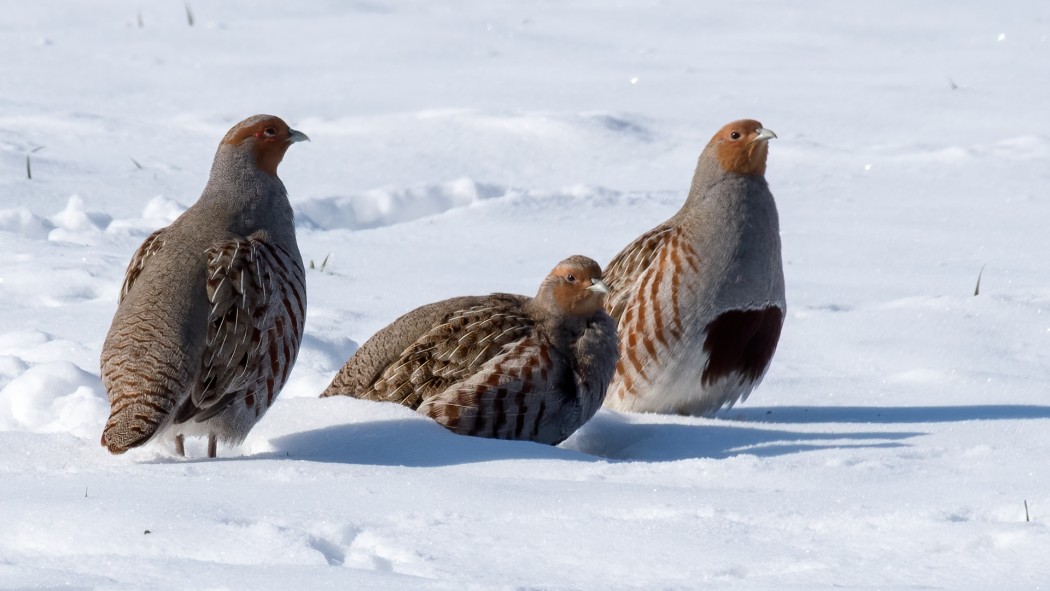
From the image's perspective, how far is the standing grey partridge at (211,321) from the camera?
3.69 metres

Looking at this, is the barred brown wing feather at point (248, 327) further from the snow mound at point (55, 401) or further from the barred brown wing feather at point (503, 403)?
the barred brown wing feather at point (503, 403)

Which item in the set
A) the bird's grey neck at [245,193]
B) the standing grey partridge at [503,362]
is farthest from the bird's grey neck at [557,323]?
the bird's grey neck at [245,193]

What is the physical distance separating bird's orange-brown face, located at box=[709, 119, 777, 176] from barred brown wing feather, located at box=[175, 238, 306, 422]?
1.60m

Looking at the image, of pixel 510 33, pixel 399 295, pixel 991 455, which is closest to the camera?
pixel 991 455


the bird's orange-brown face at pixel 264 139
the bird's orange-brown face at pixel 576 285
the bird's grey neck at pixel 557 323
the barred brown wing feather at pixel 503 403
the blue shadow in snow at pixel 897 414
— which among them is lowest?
the blue shadow in snow at pixel 897 414

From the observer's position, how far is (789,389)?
201 inches

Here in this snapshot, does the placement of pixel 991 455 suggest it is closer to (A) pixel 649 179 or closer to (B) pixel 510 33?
(A) pixel 649 179

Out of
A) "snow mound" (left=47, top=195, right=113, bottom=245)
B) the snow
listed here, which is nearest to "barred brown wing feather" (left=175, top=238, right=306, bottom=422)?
the snow

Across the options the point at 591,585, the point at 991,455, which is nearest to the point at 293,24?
the point at 991,455

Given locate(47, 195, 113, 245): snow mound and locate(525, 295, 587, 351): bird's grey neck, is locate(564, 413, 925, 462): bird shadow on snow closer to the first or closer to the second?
locate(525, 295, 587, 351): bird's grey neck

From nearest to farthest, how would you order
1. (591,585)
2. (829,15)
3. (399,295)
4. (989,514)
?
(591,585) → (989,514) → (399,295) → (829,15)

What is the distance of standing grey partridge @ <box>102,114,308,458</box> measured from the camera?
3.69 m

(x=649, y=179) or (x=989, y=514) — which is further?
(x=649, y=179)

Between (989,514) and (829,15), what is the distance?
1039 cm
